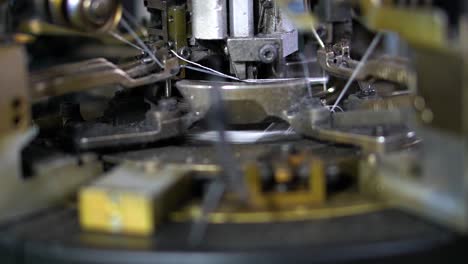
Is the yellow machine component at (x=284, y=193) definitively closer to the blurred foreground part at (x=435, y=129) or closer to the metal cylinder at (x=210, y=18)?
the blurred foreground part at (x=435, y=129)

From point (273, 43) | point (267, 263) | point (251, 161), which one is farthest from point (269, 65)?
point (267, 263)

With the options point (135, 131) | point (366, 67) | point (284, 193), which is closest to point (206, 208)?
point (284, 193)

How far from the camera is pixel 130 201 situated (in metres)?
0.92

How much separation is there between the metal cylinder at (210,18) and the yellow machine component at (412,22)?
0.38 meters

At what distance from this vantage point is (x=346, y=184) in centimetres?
106

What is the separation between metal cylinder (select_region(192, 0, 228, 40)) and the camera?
136 centimetres

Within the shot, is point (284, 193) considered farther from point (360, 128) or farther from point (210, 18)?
point (210, 18)

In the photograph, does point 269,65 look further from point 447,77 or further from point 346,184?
point 447,77

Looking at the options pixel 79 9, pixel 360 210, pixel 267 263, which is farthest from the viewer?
pixel 79 9

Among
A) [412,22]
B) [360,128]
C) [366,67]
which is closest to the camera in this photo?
[412,22]

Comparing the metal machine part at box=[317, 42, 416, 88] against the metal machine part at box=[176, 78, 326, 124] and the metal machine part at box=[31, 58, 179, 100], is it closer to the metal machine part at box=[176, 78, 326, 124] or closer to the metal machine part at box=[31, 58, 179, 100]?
the metal machine part at box=[176, 78, 326, 124]

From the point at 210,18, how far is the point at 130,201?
507 mm

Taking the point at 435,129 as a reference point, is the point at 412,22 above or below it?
above

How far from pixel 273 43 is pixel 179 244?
52cm
